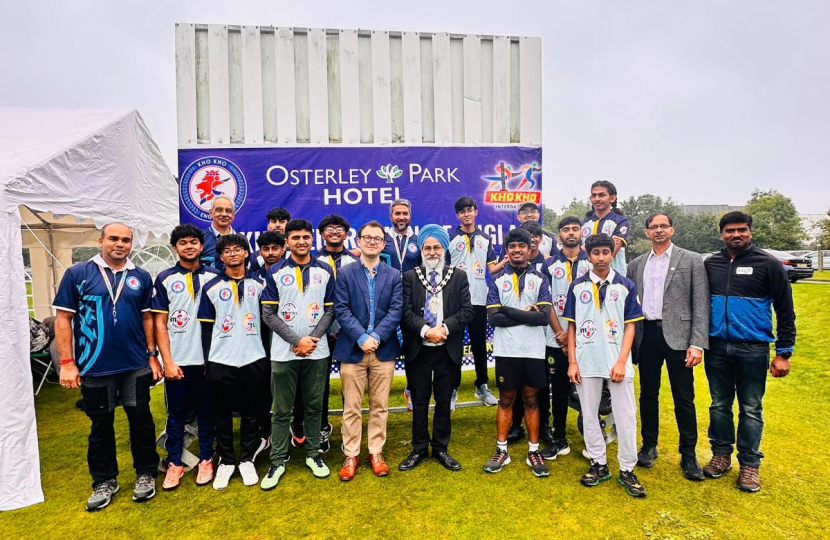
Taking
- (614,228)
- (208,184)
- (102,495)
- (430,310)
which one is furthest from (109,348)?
(614,228)

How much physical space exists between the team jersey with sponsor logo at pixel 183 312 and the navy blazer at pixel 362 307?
1013mm

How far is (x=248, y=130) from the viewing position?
4820 millimetres

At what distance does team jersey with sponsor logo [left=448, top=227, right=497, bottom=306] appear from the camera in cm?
452

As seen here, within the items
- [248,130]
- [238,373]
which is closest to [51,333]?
[248,130]

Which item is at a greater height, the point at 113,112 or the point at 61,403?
the point at 113,112

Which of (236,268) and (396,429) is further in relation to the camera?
(396,429)

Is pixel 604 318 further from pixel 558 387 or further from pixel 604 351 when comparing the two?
pixel 558 387

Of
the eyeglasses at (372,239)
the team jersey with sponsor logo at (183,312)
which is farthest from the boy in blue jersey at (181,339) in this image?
the eyeglasses at (372,239)

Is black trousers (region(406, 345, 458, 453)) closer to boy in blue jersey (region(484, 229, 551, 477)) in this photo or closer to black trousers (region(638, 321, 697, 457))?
boy in blue jersey (region(484, 229, 551, 477))

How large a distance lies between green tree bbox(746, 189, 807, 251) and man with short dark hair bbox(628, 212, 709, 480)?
33542 millimetres

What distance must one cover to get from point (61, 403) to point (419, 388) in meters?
5.14

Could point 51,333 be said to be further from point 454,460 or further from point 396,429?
point 454,460

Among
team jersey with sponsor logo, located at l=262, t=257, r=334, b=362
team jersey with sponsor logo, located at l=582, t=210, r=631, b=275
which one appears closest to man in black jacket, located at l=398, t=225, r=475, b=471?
team jersey with sponsor logo, located at l=262, t=257, r=334, b=362

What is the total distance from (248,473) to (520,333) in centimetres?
240
